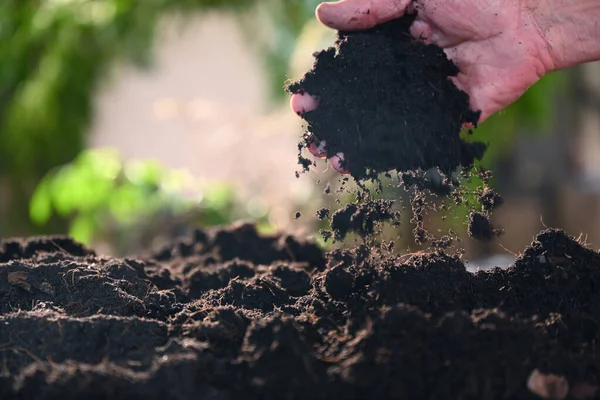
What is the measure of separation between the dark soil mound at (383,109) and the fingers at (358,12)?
52 mm

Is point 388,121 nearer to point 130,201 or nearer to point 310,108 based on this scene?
point 310,108

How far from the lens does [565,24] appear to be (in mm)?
1838

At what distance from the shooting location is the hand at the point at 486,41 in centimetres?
177

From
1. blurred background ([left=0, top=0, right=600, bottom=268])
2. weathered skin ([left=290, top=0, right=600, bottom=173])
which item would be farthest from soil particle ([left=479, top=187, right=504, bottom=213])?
blurred background ([left=0, top=0, right=600, bottom=268])

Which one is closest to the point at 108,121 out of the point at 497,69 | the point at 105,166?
the point at 105,166

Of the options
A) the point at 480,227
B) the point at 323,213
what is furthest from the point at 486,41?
the point at 323,213

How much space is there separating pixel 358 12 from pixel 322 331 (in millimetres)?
818

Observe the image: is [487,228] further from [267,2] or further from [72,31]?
[72,31]

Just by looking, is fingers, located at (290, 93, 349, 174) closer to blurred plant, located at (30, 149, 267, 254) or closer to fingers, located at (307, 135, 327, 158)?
fingers, located at (307, 135, 327, 158)

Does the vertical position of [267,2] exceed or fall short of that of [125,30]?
it exceeds it

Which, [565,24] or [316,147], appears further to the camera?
[565,24]

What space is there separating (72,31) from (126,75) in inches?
20.3

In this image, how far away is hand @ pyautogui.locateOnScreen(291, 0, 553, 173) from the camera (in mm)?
1769

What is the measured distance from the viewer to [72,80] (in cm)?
537
